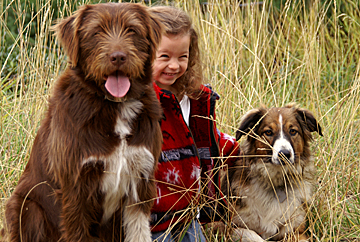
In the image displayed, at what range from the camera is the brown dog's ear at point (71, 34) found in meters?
2.28

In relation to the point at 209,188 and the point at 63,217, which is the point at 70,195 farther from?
the point at 209,188

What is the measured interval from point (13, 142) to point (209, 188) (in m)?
2.11

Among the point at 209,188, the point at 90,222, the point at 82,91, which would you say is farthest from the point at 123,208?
the point at 209,188

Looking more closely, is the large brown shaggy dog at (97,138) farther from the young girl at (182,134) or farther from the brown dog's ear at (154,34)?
the young girl at (182,134)

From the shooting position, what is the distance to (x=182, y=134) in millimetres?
3273

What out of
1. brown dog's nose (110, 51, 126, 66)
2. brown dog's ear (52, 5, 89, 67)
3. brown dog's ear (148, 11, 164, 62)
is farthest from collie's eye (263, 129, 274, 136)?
brown dog's ear (52, 5, 89, 67)

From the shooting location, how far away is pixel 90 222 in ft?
8.04

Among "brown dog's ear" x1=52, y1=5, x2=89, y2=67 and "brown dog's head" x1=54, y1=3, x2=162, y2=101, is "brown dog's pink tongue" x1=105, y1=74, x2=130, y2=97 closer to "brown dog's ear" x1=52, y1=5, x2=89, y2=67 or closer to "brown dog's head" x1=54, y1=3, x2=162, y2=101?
"brown dog's head" x1=54, y1=3, x2=162, y2=101

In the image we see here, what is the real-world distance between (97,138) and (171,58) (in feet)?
3.74

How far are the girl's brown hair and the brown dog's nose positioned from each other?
955mm

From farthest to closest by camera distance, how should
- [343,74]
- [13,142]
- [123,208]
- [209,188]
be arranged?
[343,74], [13,142], [209,188], [123,208]

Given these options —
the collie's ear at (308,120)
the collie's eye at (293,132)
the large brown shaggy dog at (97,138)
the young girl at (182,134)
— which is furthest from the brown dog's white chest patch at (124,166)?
the collie's ear at (308,120)

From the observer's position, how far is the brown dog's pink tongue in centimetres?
227

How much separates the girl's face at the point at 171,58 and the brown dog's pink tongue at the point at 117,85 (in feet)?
2.90
